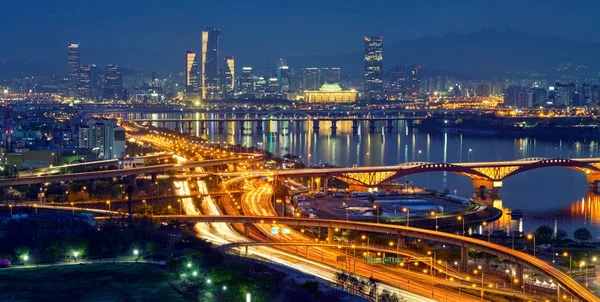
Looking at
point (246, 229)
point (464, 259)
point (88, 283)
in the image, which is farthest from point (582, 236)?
point (88, 283)

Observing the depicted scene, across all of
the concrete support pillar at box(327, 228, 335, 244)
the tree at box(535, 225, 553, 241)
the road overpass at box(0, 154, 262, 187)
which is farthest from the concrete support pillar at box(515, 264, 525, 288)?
the road overpass at box(0, 154, 262, 187)

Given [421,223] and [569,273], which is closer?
[569,273]

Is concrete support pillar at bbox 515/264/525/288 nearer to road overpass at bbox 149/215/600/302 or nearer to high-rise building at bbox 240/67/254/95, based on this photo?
road overpass at bbox 149/215/600/302

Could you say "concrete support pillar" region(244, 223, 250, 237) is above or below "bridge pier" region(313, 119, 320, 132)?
above

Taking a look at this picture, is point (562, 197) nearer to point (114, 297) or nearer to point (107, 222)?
point (107, 222)

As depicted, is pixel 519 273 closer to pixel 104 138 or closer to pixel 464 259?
pixel 464 259

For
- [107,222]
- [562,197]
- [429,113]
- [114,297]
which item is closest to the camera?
[114,297]

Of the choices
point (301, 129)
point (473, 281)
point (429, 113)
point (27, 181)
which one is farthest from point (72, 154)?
point (429, 113)

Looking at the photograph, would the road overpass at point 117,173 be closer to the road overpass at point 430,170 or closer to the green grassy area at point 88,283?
the road overpass at point 430,170
